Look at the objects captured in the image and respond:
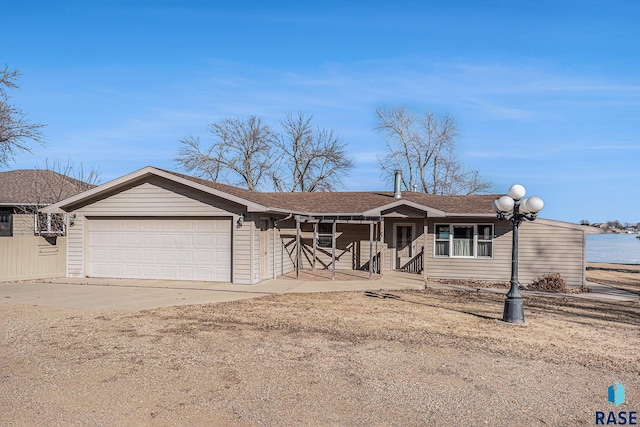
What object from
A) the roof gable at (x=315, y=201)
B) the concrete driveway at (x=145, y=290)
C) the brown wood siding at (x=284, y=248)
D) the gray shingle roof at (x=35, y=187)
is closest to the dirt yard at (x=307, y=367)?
the concrete driveway at (x=145, y=290)

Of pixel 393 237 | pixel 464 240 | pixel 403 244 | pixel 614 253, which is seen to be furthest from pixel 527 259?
pixel 614 253

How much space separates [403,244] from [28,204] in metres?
17.5

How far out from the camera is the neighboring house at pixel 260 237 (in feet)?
52.6

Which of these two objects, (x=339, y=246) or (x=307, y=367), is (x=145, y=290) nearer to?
(x=339, y=246)

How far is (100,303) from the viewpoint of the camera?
12023 mm

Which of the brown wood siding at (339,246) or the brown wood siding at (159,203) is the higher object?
the brown wood siding at (159,203)

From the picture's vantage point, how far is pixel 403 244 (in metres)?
19.9

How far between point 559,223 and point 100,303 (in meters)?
15.1

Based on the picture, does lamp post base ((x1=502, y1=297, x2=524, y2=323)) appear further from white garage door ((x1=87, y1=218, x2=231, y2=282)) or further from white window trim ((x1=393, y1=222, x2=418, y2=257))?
white window trim ((x1=393, y1=222, x2=418, y2=257))

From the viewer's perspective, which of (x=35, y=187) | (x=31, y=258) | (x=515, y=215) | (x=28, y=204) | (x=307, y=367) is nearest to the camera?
(x=307, y=367)

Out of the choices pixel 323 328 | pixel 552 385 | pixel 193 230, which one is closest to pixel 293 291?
pixel 193 230

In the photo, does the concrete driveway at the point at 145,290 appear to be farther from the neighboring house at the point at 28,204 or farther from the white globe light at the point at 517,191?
the neighboring house at the point at 28,204

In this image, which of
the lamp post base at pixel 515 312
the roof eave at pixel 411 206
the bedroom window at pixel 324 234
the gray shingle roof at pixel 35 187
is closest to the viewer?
the lamp post base at pixel 515 312

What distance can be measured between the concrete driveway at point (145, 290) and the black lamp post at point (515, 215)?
5.47m
